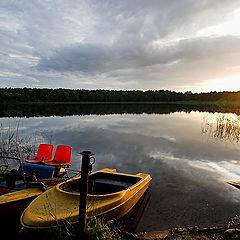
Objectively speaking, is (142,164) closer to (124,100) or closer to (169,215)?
(169,215)

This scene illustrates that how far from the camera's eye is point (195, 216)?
6.17 m

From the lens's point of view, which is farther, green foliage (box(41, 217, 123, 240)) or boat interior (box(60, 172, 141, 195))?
boat interior (box(60, 172, 141, 195))

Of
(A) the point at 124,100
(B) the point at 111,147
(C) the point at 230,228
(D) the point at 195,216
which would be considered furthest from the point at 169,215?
(A) the point at 124,100

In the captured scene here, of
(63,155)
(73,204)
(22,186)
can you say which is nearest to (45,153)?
(63,155)

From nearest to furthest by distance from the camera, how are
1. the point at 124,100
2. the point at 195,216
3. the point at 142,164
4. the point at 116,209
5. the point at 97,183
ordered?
the point at 116,209, the point at 195,216, the point at 97,183, the point at 142,164, the point at 124,100

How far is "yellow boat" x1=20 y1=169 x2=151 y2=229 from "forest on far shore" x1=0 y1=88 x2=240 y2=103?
81911mm

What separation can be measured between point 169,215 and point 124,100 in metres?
97.8

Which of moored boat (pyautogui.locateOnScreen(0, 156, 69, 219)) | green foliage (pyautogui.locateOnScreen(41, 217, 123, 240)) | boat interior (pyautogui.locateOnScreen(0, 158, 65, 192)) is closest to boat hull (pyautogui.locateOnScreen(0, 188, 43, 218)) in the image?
moored boat (pyautogui.locateOnScreen(0, 156, 69, 219))

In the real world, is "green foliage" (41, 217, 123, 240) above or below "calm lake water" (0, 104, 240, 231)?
above

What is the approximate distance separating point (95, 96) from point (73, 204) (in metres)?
93.0

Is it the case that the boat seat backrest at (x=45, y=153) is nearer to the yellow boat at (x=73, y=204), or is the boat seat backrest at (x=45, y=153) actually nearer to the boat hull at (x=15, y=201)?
the yellow boat at (x=73, y=204)

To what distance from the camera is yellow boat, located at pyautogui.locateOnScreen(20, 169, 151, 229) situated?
441 cm

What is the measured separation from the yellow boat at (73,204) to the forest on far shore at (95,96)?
81.9m

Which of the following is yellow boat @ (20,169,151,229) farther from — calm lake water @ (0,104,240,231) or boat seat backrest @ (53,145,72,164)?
boat seat backrest @ (53,145,72,164)
